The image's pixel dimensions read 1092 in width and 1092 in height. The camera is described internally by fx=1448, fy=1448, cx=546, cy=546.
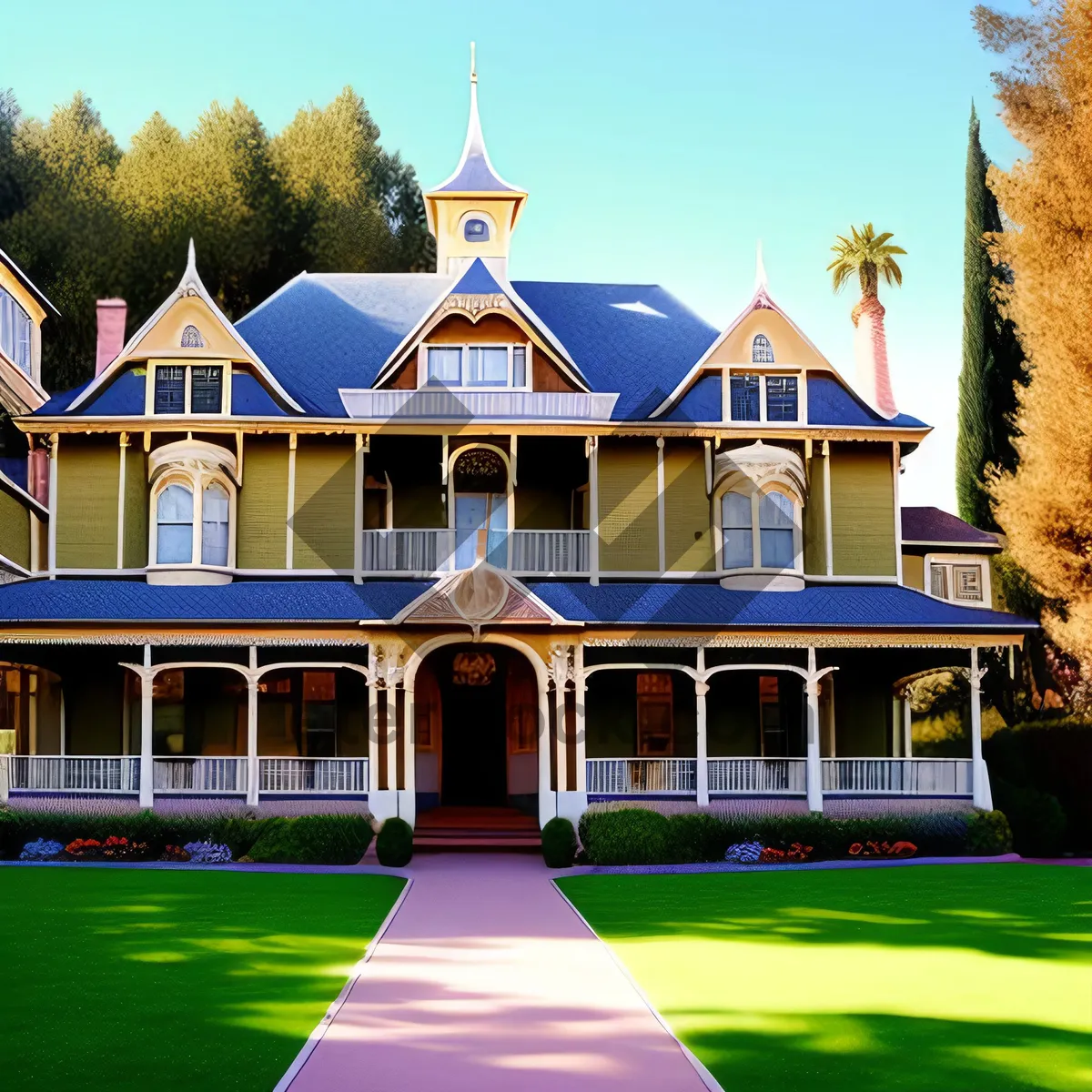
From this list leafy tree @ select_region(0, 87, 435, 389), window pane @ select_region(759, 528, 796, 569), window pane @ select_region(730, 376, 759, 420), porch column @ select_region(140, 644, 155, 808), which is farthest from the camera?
leafy tree @ select_region(0, 87, 435, 389)

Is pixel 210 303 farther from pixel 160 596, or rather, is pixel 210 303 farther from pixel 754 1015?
pixel 754 1015

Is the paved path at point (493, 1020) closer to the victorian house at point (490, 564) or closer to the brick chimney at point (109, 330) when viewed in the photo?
the victorian house at point (490, 564)

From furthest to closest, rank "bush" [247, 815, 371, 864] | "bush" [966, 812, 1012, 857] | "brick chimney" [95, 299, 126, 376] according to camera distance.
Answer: "brick chimney" [95, 299, 126, 376]
"bush" [966, 812, 1012, 857]
"bush" [247, 815, 371, 864]

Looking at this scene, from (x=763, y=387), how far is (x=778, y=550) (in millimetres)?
3478

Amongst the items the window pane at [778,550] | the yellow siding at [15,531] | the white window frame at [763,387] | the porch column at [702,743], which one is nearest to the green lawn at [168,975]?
the porch column at [702,743]

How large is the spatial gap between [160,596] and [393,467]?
5.79 metres

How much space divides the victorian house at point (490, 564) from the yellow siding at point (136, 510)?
0.19 feet

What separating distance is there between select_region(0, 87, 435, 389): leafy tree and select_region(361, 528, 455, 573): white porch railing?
3077 cm

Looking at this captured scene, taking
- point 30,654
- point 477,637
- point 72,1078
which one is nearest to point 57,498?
point 30,654

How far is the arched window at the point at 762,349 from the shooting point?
30.6m

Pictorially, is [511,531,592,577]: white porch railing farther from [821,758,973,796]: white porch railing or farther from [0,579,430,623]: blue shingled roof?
[821,758,973,796]: white porch railing

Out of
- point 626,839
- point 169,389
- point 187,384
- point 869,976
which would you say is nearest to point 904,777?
point 626,839

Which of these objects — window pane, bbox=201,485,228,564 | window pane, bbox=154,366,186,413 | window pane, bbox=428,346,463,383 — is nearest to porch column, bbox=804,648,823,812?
window pane, bbox=428,346,463,383

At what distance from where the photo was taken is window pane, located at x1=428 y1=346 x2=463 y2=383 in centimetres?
3019
